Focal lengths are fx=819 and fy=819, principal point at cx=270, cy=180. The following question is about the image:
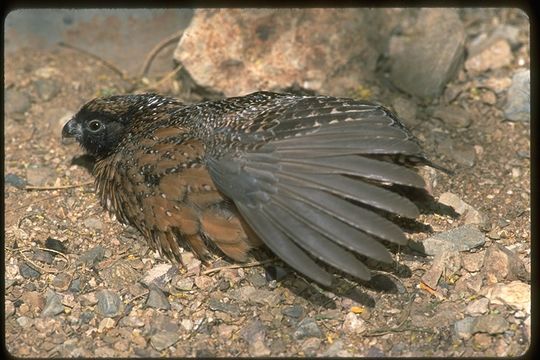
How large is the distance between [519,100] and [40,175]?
361cm

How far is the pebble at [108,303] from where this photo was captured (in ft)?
15.6

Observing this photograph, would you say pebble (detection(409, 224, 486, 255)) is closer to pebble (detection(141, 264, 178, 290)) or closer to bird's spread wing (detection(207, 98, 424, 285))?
bird's spread wing (detection(207, 98, 424, 285))

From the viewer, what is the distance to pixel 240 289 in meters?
4.90

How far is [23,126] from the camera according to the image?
252 inches

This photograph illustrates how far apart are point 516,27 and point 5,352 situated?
483cm

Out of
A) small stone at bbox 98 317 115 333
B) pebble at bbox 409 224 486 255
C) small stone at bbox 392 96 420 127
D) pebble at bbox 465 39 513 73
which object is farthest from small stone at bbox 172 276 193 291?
pebble at bbox 465 39 513 73

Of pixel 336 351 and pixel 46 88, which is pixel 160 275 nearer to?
pixel 336 351

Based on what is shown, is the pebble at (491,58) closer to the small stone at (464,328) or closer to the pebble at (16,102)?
the small stone at (464,328)

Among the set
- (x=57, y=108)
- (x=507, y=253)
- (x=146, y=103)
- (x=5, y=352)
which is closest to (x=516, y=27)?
(x=507, y=253)

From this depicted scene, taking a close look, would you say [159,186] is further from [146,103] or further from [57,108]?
[57,108]

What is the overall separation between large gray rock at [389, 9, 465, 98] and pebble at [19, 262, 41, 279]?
313 centimetres

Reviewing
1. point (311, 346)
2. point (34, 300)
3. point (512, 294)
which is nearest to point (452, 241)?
point (512, 294)

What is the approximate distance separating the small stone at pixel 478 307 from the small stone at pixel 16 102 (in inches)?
150

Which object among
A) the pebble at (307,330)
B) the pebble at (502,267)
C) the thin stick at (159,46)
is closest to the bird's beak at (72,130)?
the thin stick at (159,46)
